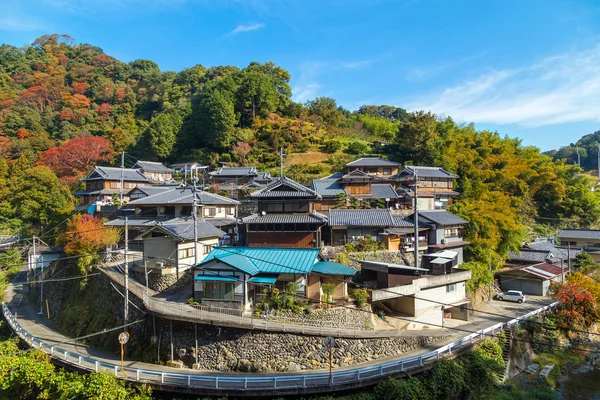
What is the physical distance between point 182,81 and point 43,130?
30.3m

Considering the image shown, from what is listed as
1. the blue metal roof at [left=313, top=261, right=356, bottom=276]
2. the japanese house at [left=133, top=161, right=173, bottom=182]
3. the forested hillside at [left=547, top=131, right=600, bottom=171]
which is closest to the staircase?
the blue metal roof at [left=313, top=261, right=356, bottom=276]

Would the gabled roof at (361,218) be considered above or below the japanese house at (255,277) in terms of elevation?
above

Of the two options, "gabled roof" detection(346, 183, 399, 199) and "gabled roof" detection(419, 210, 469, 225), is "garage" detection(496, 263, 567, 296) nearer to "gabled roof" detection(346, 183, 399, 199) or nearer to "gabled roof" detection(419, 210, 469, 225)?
"gabled roof" detection(419, 210, 469, 225)

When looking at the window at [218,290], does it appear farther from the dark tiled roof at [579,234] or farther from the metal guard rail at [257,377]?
the dark tiled roof at [579,234]

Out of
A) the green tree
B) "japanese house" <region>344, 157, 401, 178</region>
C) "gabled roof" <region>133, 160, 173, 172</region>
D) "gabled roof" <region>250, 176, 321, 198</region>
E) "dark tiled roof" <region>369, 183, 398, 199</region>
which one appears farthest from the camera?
"gabled roof" <region>133, 160, 173, 172</region>

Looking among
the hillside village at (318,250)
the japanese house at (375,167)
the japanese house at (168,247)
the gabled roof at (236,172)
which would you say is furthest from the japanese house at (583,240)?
the japanese house at (168,247)

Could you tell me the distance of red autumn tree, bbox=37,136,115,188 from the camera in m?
45.8

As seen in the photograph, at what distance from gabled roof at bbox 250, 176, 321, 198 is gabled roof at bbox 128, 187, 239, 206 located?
6.83 meters

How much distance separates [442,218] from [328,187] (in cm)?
1224

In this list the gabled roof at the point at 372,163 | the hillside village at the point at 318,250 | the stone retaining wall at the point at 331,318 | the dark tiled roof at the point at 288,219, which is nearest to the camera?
the stone retaining wall at the point at 331,318

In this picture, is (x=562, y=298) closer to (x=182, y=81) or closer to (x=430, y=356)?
(x=430, y=356)

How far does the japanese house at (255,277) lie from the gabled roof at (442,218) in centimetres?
1198

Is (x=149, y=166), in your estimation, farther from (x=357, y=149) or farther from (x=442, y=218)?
(x=442, y=218)

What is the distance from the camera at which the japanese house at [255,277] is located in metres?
17.7
